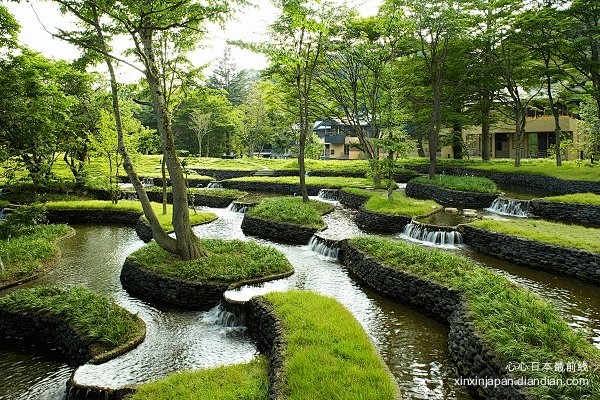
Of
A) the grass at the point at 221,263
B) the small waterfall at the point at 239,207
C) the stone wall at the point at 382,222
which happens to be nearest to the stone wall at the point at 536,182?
the stone wall at the point at 382,222

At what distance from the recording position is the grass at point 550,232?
50.2ft

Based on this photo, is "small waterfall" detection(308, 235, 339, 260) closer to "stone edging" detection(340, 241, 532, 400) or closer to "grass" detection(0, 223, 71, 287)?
"stone edging" detection(340, 241, 532, 400)

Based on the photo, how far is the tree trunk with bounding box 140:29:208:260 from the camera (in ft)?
46.0

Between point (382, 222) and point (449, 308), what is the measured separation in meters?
10.3

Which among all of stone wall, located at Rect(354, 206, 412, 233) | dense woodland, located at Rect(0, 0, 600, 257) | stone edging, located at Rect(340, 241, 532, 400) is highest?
dense woodland, located at Rect(0, 0, 600, 257)

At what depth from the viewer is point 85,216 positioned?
27797 mm

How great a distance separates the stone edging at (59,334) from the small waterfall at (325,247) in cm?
843

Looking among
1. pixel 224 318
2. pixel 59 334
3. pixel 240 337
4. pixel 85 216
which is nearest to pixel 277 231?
pixel 224 318

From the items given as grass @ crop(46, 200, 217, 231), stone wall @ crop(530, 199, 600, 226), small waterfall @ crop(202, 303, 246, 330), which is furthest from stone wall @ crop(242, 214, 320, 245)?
stone wall @ crop(530, 199, 600, 226)

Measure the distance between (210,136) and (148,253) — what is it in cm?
5575

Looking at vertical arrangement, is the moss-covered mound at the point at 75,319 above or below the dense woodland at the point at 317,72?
below

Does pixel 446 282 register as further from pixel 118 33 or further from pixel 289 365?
pixel 118 33

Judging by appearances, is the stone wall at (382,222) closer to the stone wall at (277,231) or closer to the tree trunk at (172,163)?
the stone wall at (277,231)

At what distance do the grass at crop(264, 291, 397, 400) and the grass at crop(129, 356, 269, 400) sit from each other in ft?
2.02
